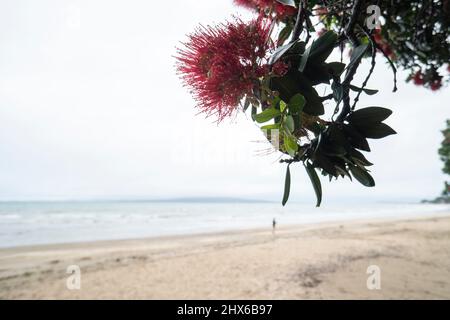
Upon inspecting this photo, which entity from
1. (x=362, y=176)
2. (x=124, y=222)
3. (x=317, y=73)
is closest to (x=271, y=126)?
(x=317, y=73)

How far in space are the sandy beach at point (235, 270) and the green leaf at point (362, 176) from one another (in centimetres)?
453

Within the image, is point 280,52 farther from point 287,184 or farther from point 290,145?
point 287,184

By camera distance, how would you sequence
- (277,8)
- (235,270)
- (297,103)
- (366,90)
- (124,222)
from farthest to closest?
(124,222), (235,270), (277,8), (366,90), (297,103)

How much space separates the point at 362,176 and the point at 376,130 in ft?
0.45

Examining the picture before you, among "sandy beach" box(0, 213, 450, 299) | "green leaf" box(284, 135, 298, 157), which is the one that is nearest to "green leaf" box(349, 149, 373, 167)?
"green leaf" box(284, 135, 298, 157)

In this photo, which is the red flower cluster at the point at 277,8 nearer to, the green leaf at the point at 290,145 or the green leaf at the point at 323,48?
the green leaf at the point at 323,48

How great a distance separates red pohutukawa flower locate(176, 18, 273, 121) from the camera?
70 cm

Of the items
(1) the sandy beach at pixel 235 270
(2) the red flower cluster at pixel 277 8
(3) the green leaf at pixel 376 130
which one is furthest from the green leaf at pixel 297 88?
(1) the sandy beach at pixel 235 270

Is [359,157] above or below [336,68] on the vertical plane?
below

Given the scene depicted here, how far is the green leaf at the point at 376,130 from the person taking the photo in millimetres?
646

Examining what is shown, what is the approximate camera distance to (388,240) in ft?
34.5

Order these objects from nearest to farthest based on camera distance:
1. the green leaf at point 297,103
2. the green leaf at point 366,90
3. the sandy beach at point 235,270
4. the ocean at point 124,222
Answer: the green leaf at point 297,103 < the green leaf at point 366,90 < the sandy beach at point 235,270 < the ocean at point 124,222

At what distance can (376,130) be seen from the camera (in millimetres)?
646
